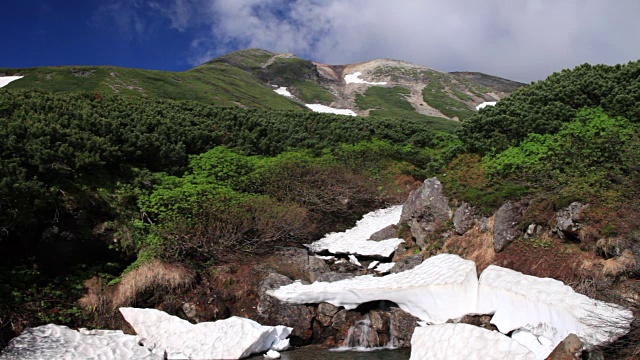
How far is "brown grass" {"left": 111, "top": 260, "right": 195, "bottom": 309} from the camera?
1144 cm

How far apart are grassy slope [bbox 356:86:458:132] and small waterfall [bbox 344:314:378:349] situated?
171ft

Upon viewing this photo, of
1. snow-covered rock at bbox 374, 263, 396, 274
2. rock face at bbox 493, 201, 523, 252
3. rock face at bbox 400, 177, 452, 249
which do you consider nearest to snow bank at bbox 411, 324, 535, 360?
rock face at bbox 493, 201, 523, 252

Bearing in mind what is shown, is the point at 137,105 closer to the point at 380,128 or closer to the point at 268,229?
the point at 268,229

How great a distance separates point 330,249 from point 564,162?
8.06 meters

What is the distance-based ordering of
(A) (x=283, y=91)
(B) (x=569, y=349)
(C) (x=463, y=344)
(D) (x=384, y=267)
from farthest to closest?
(A) (x=283, y=91), (D) (x=384, y=267), (C) (x=463, y=344), (B) (x=569, y=349)

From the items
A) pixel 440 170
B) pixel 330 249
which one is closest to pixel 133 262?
pixel 330 249

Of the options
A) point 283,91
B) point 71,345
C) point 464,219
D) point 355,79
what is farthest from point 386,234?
point 355,79

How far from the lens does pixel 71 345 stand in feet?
31.5

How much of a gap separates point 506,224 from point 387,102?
63.0 metres

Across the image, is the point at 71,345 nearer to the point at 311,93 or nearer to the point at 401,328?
the point at 401,328

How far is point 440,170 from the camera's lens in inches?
658

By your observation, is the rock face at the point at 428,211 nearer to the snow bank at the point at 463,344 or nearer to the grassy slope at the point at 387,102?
the snow bank at the point at 463,344

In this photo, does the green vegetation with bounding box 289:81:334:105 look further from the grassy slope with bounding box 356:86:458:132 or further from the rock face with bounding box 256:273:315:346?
the rock face with bounding box 256:273:315:346

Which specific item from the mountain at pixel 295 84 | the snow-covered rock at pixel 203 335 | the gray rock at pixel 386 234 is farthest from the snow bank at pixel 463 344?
the mountain at pixel 295 84
